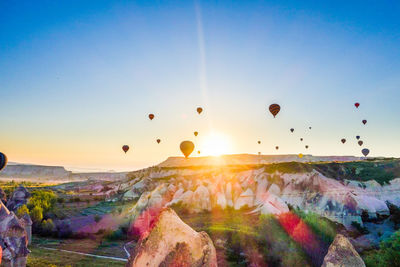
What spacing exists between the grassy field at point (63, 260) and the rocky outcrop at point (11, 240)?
566 cm

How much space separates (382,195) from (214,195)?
62.0ft

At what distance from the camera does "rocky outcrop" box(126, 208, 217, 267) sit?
384 cm

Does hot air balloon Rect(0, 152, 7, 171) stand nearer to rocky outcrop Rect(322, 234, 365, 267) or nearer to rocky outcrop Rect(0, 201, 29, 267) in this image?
rocky outcrop Rect(0, 201, 29, 267)

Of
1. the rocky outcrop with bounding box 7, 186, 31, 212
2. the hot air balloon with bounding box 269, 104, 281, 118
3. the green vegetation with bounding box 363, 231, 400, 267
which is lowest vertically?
the green vegetation with bounding box 363, 231, 400, 267

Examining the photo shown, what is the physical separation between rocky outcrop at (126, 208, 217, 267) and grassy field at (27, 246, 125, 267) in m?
11.7

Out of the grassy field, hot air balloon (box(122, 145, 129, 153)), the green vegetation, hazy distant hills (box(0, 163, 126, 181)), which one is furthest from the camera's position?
hazy distant hills (box(0, 163, 126, 181))

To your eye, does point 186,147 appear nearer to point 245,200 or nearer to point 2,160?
point 2,160

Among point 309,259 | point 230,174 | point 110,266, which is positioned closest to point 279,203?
point 309,259

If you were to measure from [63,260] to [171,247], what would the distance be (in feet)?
46.6

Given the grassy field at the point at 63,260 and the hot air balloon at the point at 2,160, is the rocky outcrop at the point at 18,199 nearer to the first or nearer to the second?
the grassy field at the point at 63,260

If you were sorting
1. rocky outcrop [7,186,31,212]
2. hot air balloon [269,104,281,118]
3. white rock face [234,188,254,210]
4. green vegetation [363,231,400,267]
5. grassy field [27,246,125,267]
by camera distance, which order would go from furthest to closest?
1. white rock face [234,188,254,210]
2. rocky outcrop [7,186,31,212]
3. hot air balloon [269,104,281,118]
4. grassy field [27,246,125,267]
5. green vegetation [363,231,400,267]

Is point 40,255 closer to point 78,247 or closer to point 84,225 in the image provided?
point 78,247

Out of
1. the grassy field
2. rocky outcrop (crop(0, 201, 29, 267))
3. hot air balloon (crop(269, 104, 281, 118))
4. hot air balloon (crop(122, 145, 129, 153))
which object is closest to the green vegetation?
the grassy field

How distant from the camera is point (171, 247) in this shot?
389 centimetres
